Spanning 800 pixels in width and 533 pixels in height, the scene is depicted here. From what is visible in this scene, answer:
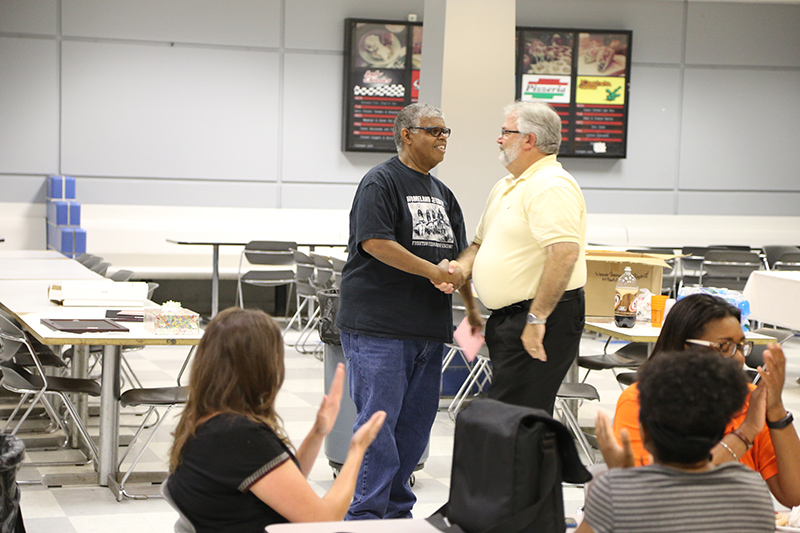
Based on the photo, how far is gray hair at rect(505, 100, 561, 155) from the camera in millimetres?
3400

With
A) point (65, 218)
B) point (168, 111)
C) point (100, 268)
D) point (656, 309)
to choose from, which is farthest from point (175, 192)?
point (656, 309)

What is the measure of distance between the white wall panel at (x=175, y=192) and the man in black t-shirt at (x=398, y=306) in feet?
23.7

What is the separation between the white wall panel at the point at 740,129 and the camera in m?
11.6

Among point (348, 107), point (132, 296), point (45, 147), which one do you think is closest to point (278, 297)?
point (348, 107)

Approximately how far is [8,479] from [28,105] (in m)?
8.69

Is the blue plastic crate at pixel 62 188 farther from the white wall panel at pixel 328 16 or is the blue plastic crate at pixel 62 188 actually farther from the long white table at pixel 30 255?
the white wall panel at pixel 328 16

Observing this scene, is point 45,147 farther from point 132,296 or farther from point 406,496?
point 406,496

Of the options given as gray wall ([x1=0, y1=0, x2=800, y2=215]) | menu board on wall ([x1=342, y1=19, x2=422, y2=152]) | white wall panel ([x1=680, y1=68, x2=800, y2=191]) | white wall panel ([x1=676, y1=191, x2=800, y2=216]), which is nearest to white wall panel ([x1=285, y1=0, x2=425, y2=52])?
gray wall ([x1=0, y1=0, x2=800, y2=215])

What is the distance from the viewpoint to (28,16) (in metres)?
9.85

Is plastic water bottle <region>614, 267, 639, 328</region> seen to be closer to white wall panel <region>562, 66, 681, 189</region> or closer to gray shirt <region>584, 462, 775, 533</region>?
gray shirt <region>584, 462, 775, 533</region>

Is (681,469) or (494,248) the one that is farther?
(494,248)

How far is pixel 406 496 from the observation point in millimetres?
3605

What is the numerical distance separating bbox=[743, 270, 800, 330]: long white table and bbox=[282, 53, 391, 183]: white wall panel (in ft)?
16.2

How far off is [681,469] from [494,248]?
1788 millimetres
